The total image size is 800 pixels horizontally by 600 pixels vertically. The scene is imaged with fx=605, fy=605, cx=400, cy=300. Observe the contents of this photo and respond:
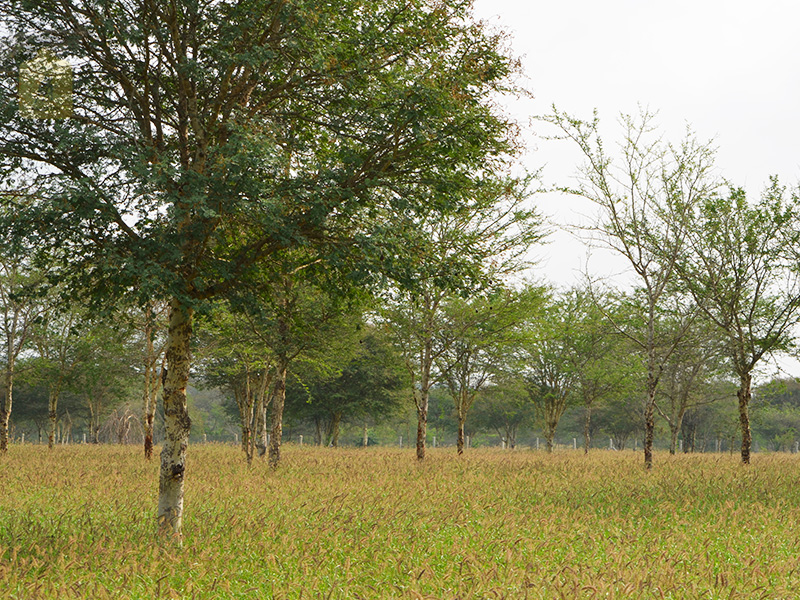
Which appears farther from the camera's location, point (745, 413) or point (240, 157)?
point (745, 413)

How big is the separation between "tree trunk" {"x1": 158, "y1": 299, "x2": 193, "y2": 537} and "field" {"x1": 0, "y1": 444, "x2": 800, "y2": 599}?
1.42 feet

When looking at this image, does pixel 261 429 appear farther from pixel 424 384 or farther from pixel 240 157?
pixel 240 157

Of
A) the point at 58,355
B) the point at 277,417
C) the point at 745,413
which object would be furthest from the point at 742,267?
the point at 58,355

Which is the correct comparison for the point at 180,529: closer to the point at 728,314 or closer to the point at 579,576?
the point at 579,576

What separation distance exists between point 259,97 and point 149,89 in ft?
5.54

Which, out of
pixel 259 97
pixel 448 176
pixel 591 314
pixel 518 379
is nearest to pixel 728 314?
pixel 591 314

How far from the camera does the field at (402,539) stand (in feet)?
21.3

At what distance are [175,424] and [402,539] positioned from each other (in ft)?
12.0

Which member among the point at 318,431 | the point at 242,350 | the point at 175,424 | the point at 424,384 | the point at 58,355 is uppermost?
the point at 242,350

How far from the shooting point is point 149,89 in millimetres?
9297

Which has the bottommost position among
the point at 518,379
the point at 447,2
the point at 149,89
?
the point at 518,379

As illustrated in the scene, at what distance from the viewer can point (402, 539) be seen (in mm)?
8578

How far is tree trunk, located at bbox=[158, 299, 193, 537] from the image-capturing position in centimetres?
867

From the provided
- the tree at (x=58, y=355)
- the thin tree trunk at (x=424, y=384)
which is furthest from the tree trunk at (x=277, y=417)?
the tree at (x=58, y=355)
